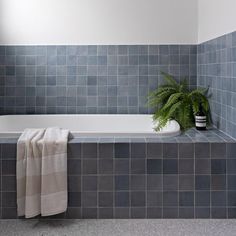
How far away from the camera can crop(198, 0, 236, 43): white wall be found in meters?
2.41

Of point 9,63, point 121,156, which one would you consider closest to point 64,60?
point 9,63

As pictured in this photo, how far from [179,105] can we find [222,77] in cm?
45

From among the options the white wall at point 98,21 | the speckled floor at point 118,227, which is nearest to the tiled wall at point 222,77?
the white wall at point 98,21

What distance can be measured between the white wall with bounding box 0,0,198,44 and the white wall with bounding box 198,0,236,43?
168mm

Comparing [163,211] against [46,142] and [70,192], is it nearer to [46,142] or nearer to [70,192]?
[70,192]

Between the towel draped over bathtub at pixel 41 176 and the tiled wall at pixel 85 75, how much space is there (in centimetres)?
126

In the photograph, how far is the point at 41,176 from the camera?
2217mm

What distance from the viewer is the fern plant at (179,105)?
2865mm

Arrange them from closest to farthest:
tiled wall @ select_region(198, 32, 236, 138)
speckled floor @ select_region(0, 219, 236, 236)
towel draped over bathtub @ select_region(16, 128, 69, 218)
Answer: speckled floor @ select_region(0, 219, 236, 236) < towel draped over bathtub @ select_region(16, 128, 69, 218) < tiled wall @ select_region(198, 32, 236, 138)

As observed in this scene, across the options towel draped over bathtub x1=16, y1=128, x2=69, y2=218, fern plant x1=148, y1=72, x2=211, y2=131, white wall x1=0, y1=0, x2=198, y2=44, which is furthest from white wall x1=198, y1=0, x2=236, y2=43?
towel draped over bathtub x1=16, y1=128, x2=69, y2=218

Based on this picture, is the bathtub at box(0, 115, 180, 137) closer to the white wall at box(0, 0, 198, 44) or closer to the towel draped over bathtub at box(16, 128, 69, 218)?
the white wall at box(0, 0, 198, 44)

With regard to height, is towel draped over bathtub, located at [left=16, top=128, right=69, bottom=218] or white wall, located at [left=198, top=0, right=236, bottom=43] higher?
white wall, located at [left=198, top=0, right=236, bottom=43]

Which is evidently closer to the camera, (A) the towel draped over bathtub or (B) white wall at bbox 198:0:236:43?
(A) the towel draped over bathtub

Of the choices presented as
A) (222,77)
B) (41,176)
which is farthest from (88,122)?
(222,77)
